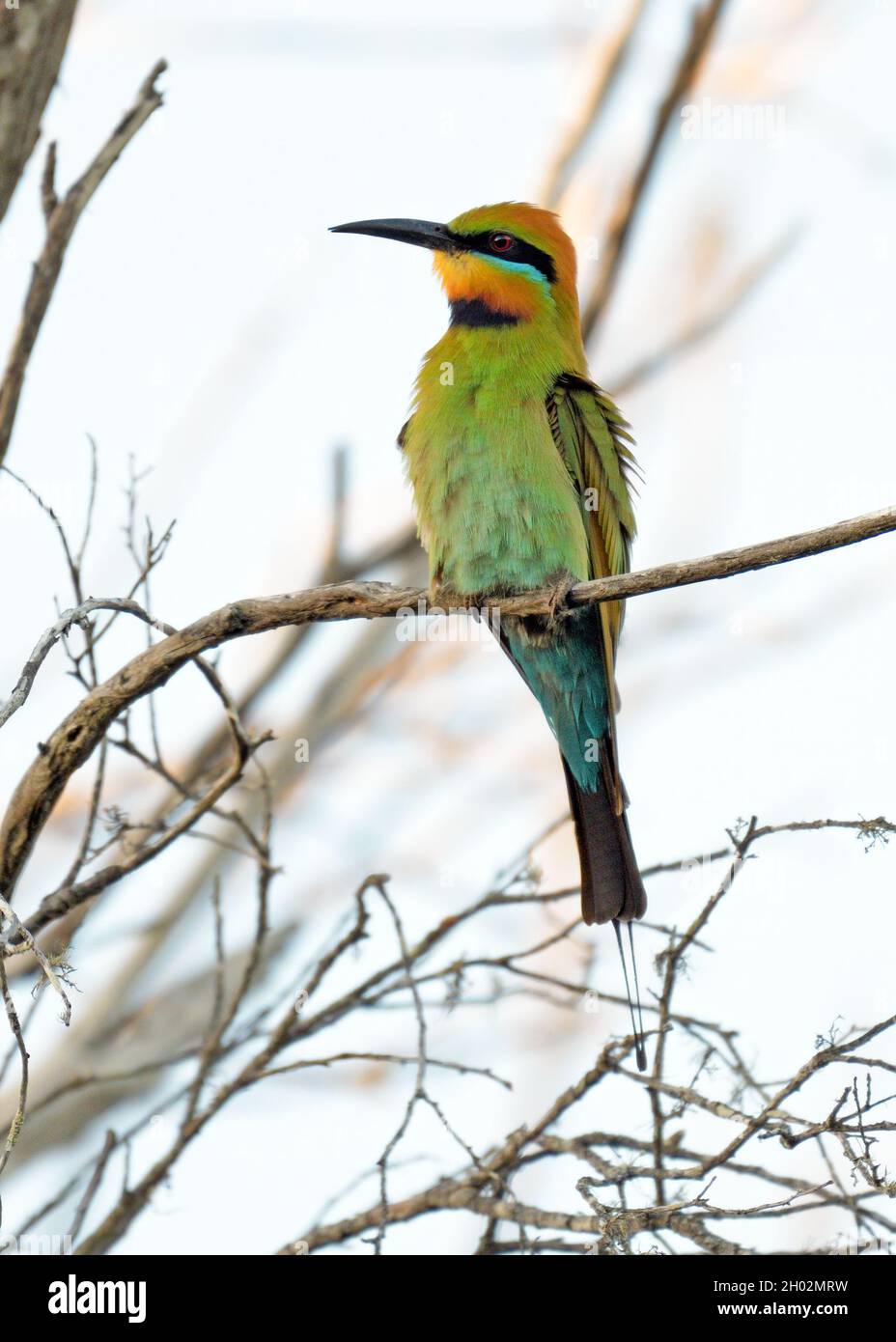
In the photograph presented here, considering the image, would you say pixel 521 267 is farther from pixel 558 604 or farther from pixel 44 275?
pixel 44 275

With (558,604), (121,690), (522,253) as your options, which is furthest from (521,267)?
(121,690)

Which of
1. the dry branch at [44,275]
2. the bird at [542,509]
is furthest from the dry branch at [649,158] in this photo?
the dry branch at [44,275]

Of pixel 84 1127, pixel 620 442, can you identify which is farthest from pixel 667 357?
pixel 84 1127

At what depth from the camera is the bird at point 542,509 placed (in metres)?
3.61

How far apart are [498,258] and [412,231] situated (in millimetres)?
292

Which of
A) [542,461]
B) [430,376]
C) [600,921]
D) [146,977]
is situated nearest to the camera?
[600,921]

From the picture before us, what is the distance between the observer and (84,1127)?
14.2ft

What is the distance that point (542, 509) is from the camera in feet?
11.9

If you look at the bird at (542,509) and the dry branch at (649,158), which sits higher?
the dry branch at (649,158)

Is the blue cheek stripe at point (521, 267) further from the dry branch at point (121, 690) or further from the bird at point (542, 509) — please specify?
the dry branch at point (121, 690)
